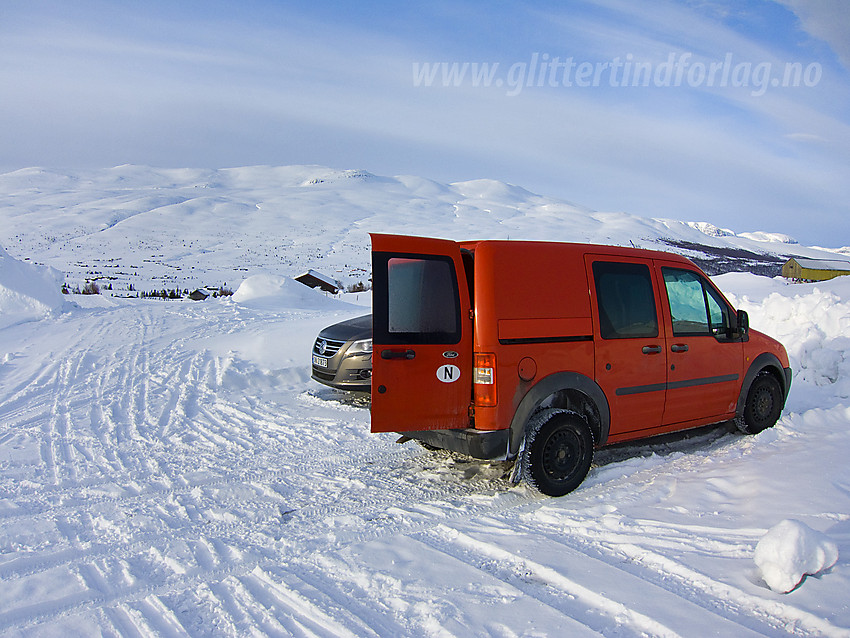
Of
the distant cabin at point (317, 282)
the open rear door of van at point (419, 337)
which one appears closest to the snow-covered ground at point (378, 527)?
the open rear door of van at point (419, 337)

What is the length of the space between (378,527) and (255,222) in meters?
80.0

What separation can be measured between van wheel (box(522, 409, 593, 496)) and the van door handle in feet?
3.66

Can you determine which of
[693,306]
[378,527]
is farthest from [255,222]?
[378,527]

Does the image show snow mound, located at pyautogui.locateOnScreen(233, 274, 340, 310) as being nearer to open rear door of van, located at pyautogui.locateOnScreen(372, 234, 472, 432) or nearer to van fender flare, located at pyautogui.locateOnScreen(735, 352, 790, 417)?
open rear door of van, located at pyautogui.locateOnScreen(372, 234, 472, 432)

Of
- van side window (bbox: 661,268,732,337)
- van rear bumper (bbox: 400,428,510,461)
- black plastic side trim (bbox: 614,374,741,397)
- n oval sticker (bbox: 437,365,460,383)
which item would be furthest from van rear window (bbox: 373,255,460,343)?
van side window (bbox: 661,268,732,337)

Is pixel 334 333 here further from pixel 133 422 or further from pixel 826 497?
pixel 826 497

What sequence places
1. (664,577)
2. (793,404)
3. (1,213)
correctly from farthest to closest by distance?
(1,213)
(793,404)
(664,577)

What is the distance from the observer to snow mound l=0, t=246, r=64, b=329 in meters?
12.8

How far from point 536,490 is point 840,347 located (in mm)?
5492

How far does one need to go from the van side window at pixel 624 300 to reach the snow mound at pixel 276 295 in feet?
40.8

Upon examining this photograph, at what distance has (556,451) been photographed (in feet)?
15.3

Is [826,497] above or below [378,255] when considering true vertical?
below

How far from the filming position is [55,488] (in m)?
4.73

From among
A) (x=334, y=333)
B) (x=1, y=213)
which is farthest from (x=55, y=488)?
(x=1, y=213)
